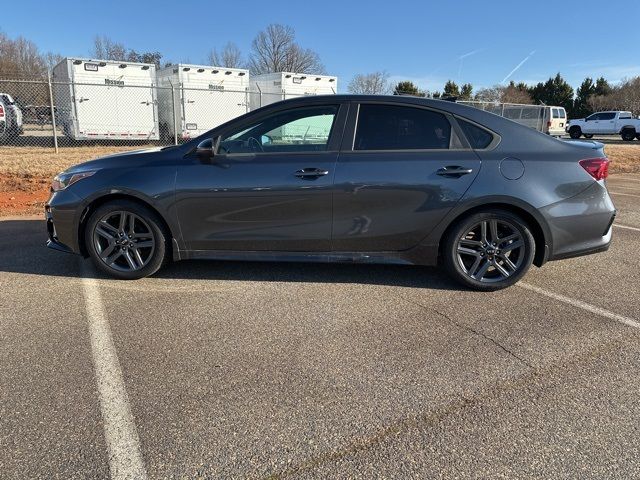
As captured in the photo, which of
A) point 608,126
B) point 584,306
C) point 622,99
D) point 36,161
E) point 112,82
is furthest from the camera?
point 622,99

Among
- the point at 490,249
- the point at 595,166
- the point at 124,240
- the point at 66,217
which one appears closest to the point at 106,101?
the point at 66,217

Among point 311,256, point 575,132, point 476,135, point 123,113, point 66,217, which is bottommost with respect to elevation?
point 311,256

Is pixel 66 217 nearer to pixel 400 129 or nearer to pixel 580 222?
pixel 400 129

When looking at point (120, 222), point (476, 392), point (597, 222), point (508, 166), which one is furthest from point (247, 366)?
point (597, 222)

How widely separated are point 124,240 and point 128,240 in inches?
1.4

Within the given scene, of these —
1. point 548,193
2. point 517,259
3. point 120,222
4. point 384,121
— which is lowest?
point 517,259

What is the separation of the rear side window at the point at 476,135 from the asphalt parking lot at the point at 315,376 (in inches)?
49.8

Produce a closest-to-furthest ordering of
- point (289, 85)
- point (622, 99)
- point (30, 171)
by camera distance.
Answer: point (30, 171), point (289, 85), point (622, 99)

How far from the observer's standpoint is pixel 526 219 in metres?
4.22

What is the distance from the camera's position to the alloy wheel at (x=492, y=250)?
13.9 ft

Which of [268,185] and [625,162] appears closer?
[268,185]

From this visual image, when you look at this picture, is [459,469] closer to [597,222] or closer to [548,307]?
[548,307]

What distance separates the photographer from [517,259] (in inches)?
168

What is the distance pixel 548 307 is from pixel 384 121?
2.04m
